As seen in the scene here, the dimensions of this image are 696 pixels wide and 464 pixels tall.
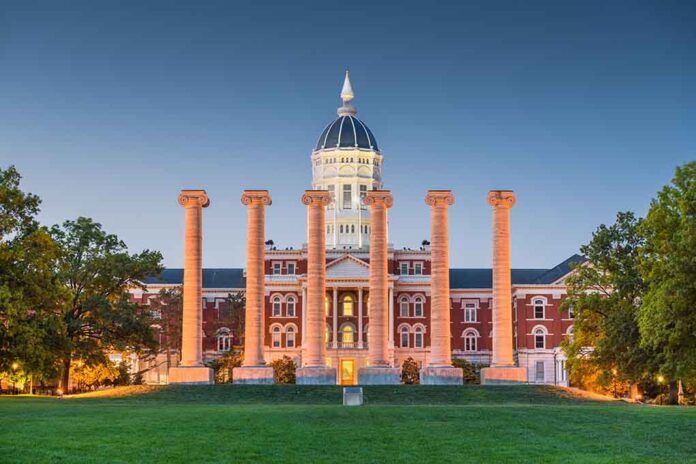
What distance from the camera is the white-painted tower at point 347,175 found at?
15238 cm

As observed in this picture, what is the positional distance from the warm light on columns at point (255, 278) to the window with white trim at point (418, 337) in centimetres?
4920

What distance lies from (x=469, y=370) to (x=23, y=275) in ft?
227

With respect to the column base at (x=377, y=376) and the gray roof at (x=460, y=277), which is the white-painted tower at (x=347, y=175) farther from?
the column base at (x=377, y=376)

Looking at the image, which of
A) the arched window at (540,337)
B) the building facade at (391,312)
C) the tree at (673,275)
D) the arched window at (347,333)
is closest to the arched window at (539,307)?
the building facade at (391,312)

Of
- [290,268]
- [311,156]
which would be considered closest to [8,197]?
[290,268]

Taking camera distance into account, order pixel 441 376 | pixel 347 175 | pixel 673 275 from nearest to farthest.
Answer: pixel 673 275, pixel 441 376, pixel 347 175

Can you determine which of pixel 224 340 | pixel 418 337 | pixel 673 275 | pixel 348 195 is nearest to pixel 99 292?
pixel 673 275

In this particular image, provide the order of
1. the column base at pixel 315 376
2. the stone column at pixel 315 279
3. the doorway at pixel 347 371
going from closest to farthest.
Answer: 1. the column base at pixel 315 376
2. the stone column at pixel 315 279
3. the doorway at pixel 347 371

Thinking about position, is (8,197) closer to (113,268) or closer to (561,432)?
(113,268)

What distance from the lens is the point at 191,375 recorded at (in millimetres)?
85062

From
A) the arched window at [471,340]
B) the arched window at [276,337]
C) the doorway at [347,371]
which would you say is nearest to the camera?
the doorway at [347,371]

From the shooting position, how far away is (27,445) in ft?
115

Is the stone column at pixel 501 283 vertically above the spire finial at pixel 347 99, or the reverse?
the spire finial at pixel 347 99

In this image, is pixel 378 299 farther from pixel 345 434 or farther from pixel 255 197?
pixel 345 434
